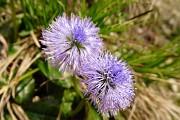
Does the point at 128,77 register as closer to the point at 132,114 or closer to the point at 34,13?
the point at 132,114

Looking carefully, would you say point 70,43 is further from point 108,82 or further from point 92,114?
point 92,114

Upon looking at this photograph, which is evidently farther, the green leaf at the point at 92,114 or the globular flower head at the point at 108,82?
the green leaf at the point at 92,114

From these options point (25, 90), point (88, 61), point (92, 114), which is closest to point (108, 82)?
point (88, 61)

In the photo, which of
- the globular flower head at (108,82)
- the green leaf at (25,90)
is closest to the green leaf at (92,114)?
the globular flower head at (108,82)

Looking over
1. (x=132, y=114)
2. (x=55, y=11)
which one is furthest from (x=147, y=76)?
(x=55, y=11)

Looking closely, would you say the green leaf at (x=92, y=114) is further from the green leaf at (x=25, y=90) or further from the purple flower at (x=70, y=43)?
the green leaf at (x=25, y=90)

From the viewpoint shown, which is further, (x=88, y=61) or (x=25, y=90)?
(x=25, y=90)

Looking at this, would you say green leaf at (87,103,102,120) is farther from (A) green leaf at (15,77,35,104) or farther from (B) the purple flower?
(A) green leaf at (15,77,35,104)
